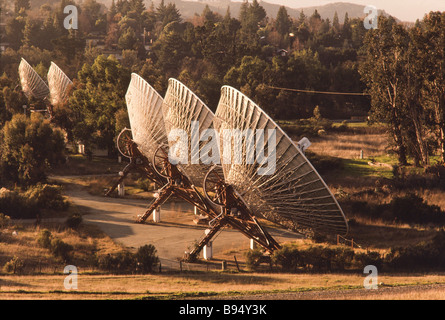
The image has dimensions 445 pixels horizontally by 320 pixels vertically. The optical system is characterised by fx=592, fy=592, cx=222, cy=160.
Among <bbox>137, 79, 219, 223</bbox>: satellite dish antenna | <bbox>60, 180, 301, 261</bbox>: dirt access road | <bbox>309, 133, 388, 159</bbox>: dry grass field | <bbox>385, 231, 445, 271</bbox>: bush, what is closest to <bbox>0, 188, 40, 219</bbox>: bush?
<bbox>60, 180, 301, 261</bbox>: dirt access road

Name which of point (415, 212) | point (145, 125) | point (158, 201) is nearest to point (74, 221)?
point (158, 201)

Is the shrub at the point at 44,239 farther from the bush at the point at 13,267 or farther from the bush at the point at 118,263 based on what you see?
the bush at the point at 118,263

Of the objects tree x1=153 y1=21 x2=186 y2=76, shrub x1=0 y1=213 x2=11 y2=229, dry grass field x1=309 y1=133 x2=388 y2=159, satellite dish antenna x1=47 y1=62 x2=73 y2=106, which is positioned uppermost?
tree x1=153 y1=21 x2=186 y2=76

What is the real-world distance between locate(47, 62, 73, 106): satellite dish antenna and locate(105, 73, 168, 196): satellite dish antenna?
1498 inches

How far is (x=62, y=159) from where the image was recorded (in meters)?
77.8

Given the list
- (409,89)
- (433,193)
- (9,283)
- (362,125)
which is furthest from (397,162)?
(9,283)

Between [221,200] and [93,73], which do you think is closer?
[221,200]

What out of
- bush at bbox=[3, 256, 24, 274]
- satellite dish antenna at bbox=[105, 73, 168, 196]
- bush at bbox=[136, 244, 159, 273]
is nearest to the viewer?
bush at bbox=[3, 256, 24, 274]

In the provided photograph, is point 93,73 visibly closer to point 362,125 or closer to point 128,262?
point 362,125

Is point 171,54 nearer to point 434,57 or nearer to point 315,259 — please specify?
point 434,57

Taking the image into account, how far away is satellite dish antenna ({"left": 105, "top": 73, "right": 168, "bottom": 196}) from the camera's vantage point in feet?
201

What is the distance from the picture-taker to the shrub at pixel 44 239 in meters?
50.3

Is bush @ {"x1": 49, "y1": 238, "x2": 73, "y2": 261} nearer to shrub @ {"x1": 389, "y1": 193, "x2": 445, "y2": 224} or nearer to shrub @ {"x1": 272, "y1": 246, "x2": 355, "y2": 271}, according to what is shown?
shrub @ {"x1": 272, "y1": 246, "x2": 355, "y2": 271}
